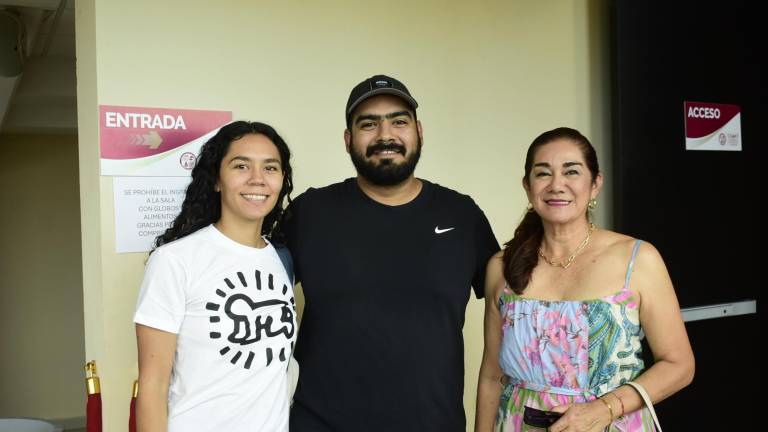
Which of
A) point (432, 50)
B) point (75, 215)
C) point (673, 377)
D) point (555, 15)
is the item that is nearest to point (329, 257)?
point (673, 377)

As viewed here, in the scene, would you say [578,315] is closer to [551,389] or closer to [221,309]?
[551,389]

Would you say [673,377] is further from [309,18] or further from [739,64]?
[739,64]

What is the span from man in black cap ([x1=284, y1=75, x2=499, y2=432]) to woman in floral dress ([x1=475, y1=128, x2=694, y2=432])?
0.17 m

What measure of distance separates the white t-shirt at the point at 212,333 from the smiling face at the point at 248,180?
0.13 metres

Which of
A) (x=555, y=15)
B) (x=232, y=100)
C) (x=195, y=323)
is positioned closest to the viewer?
(x=195, y=323)

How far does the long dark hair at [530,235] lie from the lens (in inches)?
69.9

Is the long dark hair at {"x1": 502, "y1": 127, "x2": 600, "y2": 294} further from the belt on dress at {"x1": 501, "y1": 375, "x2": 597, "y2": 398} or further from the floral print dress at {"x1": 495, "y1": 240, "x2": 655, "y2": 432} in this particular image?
the belt on dress at {"x1": 501, "y1": 375, "x2": 597, "y2": 398}

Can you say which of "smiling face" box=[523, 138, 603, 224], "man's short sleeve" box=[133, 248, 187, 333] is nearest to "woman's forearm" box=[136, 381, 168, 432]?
"man's short sleeve" box=[133, 248, 187, 333]

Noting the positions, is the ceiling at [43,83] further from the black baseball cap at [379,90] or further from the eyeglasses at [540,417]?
the eyeglasses at [540,417]

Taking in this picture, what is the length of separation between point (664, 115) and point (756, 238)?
0.77 metres

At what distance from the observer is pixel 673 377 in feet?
5.36

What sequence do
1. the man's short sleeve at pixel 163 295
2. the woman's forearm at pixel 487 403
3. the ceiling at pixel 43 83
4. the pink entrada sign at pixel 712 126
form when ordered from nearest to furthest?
the man's short sleeve at pixel 163 295 → the woman's forearm at pixel 487 403 → the pink entrada sign at pixel 712 126 → the ceiling at pixel 43 83

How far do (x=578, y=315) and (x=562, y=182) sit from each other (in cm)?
36

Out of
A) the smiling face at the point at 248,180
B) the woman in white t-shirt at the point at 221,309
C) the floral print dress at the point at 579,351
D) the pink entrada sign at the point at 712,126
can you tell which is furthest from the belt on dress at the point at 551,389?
the pink entrada sign at the point at 712,126
